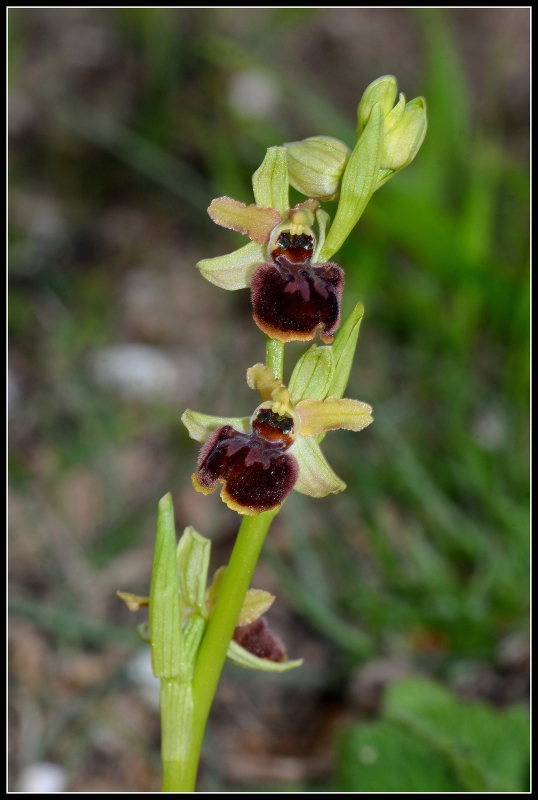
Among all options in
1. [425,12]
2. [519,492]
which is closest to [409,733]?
[519,492]

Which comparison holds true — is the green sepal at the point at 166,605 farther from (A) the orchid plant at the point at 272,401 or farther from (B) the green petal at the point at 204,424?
(B) the green petal at the point at 204,424

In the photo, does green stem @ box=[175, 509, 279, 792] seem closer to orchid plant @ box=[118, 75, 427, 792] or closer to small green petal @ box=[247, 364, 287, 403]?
orchid plant @ box=[118, 75, 427, 792]

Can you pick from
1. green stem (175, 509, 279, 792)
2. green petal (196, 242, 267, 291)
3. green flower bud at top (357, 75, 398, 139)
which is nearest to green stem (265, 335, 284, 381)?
green petal (196, 242, 267, 291)

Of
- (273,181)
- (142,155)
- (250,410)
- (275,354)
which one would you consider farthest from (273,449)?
(142,155)

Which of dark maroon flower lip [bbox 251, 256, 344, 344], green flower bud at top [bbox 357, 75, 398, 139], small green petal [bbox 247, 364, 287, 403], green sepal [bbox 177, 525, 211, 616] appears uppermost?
green flower bud at top [bbox 357, 75, 398, 139]

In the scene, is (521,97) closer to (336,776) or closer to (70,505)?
(70,505)

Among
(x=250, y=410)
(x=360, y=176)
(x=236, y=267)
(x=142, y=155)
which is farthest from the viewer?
(x=142, y=155)

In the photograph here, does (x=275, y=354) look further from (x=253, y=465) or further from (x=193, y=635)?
(x=193, y=635)

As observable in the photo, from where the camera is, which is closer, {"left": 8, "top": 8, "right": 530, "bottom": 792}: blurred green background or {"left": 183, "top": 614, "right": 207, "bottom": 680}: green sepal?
{"left": 183, "top": 614, "right": 207, "bottom": 680}: green sepal
